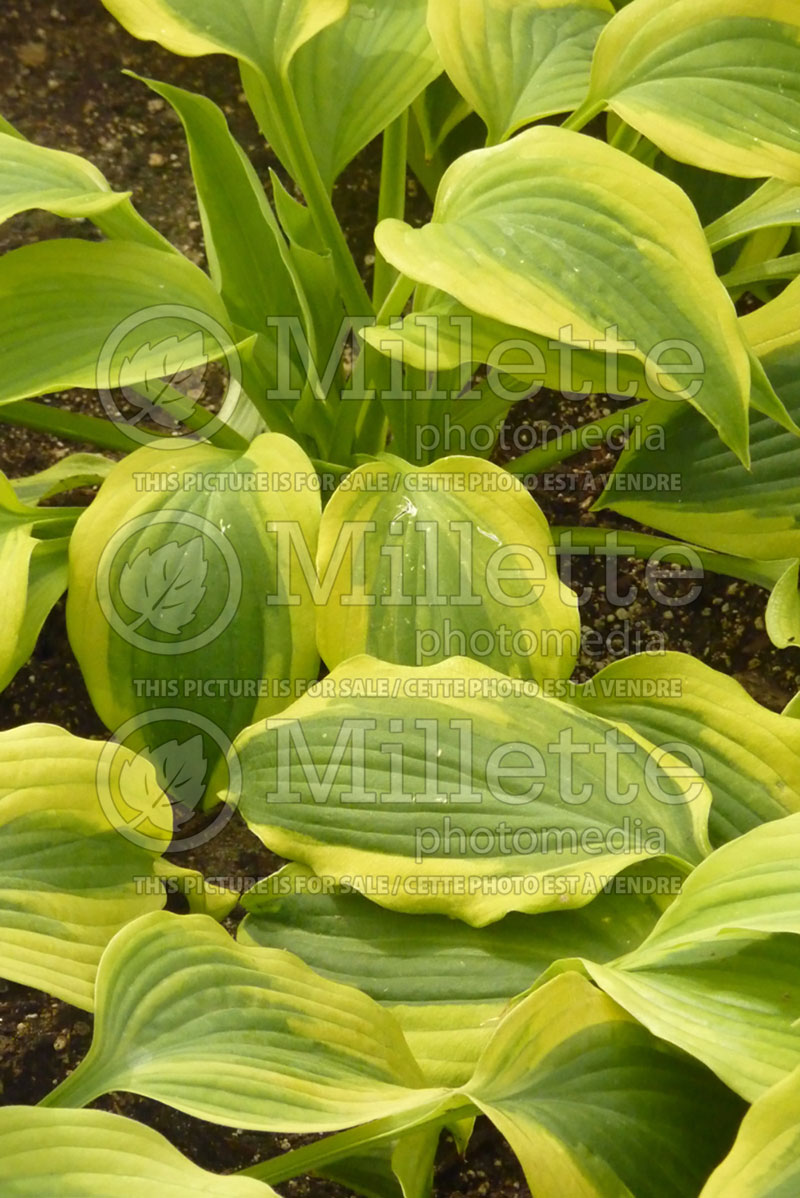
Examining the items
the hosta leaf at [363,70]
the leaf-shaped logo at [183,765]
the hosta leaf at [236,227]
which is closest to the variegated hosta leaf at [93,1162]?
the leaf-shaped logo at [183,765]

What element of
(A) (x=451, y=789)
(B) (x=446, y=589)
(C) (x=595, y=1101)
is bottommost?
(C) (x=595, y=1101)

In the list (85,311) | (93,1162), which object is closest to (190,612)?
(85,311)

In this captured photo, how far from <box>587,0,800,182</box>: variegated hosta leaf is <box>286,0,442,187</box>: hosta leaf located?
0.60ft

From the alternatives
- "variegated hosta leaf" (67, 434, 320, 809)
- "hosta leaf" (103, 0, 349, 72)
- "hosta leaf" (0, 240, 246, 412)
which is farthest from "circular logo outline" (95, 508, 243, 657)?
"hosta leaf" (103, 0, 349, 72)

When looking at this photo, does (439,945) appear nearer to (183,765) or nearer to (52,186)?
(183,765)

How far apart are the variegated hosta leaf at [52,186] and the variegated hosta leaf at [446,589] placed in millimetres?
252

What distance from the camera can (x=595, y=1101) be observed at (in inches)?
21.5

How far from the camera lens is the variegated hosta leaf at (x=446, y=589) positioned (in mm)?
694

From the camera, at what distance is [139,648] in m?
0.71

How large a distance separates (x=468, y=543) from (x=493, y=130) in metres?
0.36

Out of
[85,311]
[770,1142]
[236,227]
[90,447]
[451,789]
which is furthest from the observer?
[90,447]

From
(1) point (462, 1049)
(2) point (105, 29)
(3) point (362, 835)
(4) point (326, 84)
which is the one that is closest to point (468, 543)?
(3) point (362, 835)

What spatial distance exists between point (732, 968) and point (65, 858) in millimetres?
383

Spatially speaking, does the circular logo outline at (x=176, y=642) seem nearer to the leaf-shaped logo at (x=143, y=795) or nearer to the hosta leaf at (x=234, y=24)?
the leaf-shaped logo at (x=143, y=795)
